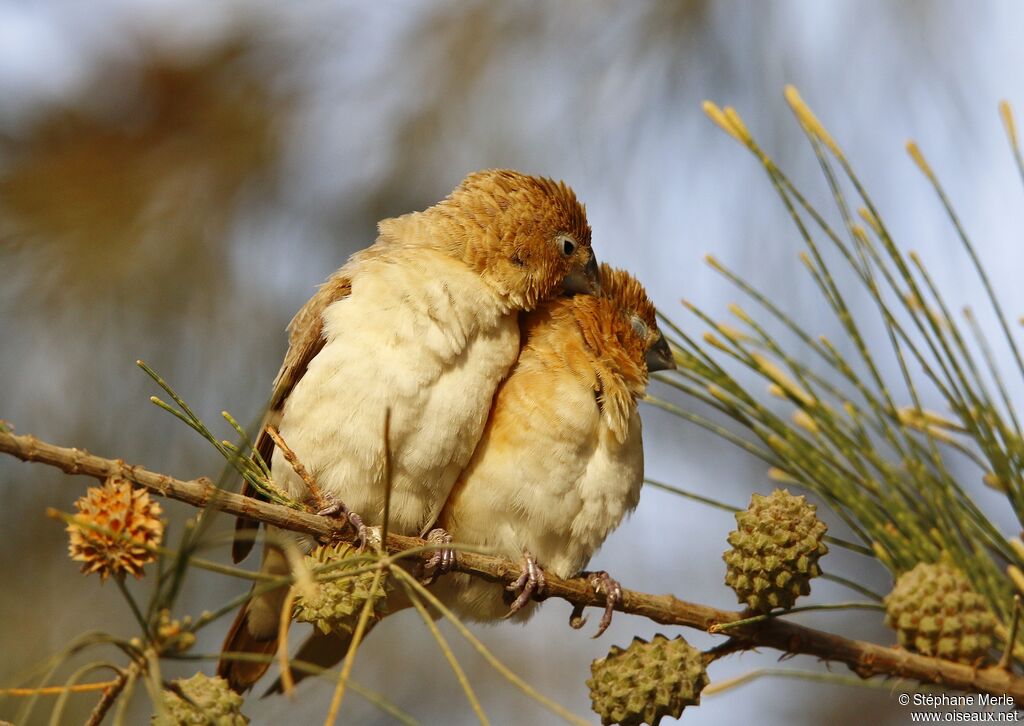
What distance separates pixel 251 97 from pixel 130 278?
2.29 ft

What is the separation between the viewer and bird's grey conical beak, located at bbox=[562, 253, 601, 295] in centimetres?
321

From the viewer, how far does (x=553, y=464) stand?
279 cm

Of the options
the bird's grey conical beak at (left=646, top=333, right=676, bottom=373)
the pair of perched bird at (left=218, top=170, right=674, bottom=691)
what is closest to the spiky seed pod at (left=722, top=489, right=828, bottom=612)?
the pair of perched bird at (left=218, top=170, right=674, bottom=691)

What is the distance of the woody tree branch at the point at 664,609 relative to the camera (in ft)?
5.02

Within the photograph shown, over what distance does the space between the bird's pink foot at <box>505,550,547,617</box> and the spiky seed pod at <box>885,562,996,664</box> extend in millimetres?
1067

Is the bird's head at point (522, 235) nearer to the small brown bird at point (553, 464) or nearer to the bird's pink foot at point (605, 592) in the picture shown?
the small brown bird at point (553, 464)

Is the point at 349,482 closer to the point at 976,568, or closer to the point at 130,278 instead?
the point at 130,278

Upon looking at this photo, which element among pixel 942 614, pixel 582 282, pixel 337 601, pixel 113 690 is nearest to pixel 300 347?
pixel 582 282

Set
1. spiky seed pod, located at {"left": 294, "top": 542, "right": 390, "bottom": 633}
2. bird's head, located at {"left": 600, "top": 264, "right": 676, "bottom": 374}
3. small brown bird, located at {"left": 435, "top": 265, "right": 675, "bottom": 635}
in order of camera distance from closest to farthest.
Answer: spiky seed pod, located at {"left": 294, "top": 542, "right": 390, "bottom": 633}, small brown bird, located at {"left": 435, "top": 265, "right": 675, "bottom": 635}, bird's head, located at {"left": 600, "top": 264, "right": 676, "bottom": 374}

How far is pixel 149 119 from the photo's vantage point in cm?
313

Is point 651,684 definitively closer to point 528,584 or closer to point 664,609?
point 664,609

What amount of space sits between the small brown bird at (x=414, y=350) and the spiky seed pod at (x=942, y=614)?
1.19m

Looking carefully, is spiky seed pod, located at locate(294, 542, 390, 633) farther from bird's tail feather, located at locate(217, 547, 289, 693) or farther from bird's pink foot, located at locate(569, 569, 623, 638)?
bird's tail feather, located at locate(217, 547, 289, 693)

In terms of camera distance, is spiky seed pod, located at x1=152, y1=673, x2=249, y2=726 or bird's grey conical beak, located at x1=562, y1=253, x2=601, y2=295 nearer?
spiky seed pod, located at x1=152, y1=673, x2=249, y2=726
